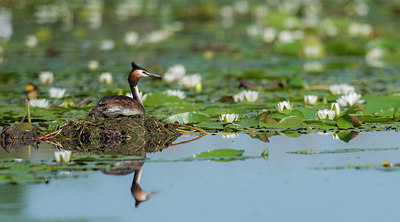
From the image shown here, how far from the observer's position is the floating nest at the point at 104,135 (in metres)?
6.44

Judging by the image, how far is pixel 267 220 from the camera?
4.22 m

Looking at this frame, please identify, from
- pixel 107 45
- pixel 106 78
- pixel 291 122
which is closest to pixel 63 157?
pixel 291 122

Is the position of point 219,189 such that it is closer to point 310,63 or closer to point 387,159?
point 387,159

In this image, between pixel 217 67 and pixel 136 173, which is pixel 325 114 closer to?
pixel 136 173

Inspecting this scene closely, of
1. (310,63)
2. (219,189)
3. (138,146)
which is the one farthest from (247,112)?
(310,63)

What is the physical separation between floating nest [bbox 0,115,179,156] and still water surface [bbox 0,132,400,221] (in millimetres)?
478

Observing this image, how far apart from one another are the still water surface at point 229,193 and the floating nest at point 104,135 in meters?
0.48

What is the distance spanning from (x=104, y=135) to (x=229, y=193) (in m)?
2.04

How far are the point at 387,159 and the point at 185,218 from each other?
6.89 feet

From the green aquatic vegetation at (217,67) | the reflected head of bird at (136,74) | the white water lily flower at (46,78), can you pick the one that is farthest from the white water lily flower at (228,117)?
the white water lily flower at (46,78)

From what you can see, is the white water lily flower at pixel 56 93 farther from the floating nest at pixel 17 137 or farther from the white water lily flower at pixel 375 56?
the white water lily flower at pixel 375 56

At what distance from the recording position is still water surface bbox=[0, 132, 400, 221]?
436 centimetres

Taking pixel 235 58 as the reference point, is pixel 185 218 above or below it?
below

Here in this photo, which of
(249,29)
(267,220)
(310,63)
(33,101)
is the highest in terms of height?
(249,29)
